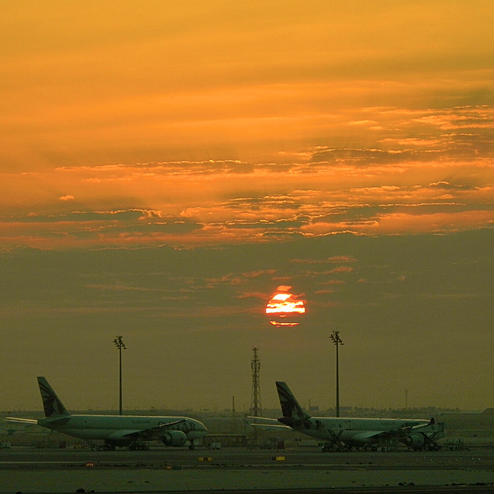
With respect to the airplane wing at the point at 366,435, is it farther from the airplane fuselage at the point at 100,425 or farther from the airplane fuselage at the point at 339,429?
the airplane fuselage at the point at 100,425

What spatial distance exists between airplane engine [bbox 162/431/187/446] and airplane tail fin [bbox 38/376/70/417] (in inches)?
440

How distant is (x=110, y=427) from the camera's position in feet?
390

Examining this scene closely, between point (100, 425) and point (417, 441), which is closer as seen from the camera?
point (417, 441)

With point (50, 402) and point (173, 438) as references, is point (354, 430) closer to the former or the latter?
point (173, 438)

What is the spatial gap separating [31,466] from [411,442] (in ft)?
174

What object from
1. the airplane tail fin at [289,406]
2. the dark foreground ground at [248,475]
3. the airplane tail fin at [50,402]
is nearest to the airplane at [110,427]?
the airplane tail fin at [50,402]

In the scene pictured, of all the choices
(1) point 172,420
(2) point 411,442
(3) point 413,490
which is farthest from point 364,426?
(3) point 413,490

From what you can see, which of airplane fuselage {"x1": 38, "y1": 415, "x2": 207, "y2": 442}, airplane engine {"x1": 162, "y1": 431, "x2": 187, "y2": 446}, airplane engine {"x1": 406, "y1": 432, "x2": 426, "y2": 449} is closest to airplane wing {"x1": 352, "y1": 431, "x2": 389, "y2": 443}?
airplane engine {"x1": 406, "y1": 432, "x2": 426, "y2": 449}

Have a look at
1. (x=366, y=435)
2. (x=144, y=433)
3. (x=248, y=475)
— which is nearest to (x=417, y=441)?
(x=366, y=435)

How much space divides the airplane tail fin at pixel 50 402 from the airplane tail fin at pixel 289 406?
23.6 m

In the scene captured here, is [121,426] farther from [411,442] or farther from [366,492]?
[366,492]

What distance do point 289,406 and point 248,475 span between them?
56.0m

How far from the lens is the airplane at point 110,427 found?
11788 centimetres

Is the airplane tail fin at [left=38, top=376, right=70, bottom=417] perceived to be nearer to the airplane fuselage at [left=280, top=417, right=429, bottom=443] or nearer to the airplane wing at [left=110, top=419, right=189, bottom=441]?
the airplane wing at [left=110, top=419, right=189, bottom=441]
